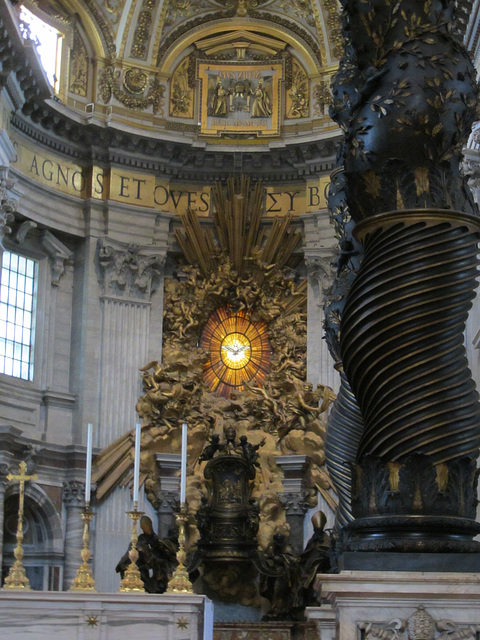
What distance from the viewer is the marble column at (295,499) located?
875 inches

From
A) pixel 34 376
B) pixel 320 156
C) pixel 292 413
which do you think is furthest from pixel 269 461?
pixel 320 156

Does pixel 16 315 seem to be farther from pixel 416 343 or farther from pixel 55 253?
pixel 416 343

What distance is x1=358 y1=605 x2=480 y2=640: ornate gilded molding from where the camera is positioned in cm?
405

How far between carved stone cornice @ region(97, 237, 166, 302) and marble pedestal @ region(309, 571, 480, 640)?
65.1 ft

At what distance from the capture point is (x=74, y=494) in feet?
72.3

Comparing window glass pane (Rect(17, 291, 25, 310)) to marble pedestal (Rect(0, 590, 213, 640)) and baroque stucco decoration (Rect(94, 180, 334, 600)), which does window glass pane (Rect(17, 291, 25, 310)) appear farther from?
marble pedestal (Rect(0, 590, 213, 640))

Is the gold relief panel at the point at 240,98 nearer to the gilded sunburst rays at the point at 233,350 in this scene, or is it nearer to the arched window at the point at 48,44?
the arched window at the point at 48,44

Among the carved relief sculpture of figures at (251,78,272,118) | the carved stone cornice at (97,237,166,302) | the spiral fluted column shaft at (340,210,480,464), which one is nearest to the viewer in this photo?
the spiral fluted column shaft at (340,210,480,464)

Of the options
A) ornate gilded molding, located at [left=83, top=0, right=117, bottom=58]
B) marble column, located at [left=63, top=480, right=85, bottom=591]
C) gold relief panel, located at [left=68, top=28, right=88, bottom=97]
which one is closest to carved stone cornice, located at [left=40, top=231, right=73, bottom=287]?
gold relief panel, located at [left=68, top=28, right=88, bottom=97]

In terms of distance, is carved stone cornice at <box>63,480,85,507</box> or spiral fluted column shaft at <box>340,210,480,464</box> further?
carved stone cornice at <box>63,480,85,507</box>

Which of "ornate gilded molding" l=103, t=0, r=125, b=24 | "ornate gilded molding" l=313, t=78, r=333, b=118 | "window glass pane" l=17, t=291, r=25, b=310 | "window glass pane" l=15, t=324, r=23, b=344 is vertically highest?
"ornate gilded molding" l=103, t=0, r=125, b=24

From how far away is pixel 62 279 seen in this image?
23.8 m

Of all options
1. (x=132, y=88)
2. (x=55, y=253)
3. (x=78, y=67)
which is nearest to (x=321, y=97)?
(x=132, y=88)

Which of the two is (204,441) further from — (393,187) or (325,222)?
(393,187)
